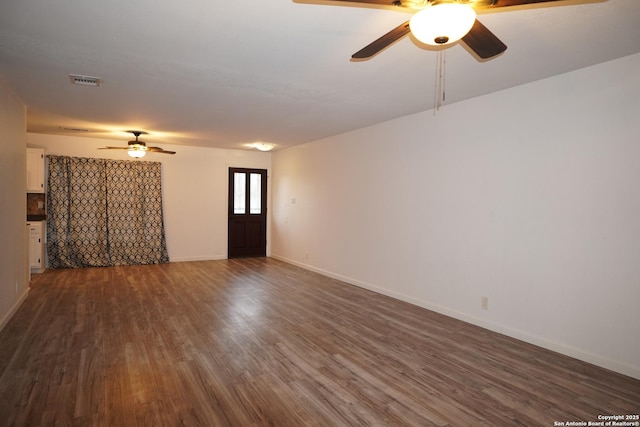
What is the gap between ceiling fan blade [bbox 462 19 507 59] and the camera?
75.4 inches

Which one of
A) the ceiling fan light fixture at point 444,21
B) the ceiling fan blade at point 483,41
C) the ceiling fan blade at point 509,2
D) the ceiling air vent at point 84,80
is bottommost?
the ceiling fan light fixture at point 444,21

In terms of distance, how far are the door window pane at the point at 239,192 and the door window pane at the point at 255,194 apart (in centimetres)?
17

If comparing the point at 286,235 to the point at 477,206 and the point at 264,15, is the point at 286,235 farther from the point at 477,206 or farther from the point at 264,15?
the point at 264,15

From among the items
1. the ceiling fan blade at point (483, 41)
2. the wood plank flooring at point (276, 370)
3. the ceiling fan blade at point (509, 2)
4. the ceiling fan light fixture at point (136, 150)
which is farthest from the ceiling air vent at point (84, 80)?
the ceiling fan blade at point (509, 2)

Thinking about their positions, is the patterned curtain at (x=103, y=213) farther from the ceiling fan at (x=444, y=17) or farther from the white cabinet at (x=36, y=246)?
the ceiling fan at (x=444, y=17)

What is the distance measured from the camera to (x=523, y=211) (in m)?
3.70

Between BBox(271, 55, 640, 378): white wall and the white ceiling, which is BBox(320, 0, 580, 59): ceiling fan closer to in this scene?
the white ceiling

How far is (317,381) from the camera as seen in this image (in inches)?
108

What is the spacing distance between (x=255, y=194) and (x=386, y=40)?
24.0 ft

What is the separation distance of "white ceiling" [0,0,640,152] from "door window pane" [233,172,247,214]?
3.67 m

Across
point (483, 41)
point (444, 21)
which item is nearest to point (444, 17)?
point (444, 21)

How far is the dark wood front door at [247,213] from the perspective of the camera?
8.78 meters

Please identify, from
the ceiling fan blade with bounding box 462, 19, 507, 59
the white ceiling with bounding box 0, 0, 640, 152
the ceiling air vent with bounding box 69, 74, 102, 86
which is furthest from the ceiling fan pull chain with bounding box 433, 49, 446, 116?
the ceiling air vent with bounding box 69, 74, 102, 86

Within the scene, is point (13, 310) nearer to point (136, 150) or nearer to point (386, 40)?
point (136, 150)
